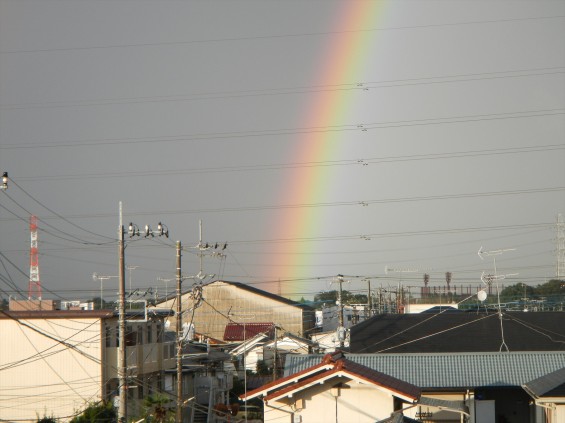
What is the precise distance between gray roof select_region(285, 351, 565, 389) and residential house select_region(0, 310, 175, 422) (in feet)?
38.2

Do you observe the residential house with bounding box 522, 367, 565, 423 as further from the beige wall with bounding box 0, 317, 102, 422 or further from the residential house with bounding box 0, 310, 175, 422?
the beige wall with bounding box 0, 317, 102, 422

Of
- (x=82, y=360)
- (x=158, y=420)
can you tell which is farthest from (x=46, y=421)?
(x=82, y=360)

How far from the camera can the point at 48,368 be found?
103ft

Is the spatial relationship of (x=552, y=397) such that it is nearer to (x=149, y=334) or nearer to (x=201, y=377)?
(x=149, y=334)

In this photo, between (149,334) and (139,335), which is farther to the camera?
(149,334)

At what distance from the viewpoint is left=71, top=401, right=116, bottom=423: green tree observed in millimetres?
22227

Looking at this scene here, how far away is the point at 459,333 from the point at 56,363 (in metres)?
16.6

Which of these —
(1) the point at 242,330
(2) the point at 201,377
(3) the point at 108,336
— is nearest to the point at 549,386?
(3) the point at 108,336

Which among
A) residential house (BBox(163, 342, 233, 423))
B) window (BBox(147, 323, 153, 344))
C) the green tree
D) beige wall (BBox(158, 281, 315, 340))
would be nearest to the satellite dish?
residential house (BBox(163, 342, 233, 423))

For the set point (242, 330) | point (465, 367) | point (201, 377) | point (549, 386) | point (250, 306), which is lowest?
point (201, 377)

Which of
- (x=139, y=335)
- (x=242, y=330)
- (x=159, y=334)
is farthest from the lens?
(x=242, y=330)

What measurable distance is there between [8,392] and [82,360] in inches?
128

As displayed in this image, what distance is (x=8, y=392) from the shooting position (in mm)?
31062

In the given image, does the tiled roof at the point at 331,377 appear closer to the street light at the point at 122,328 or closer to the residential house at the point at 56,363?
the street light at the point at 122,328
